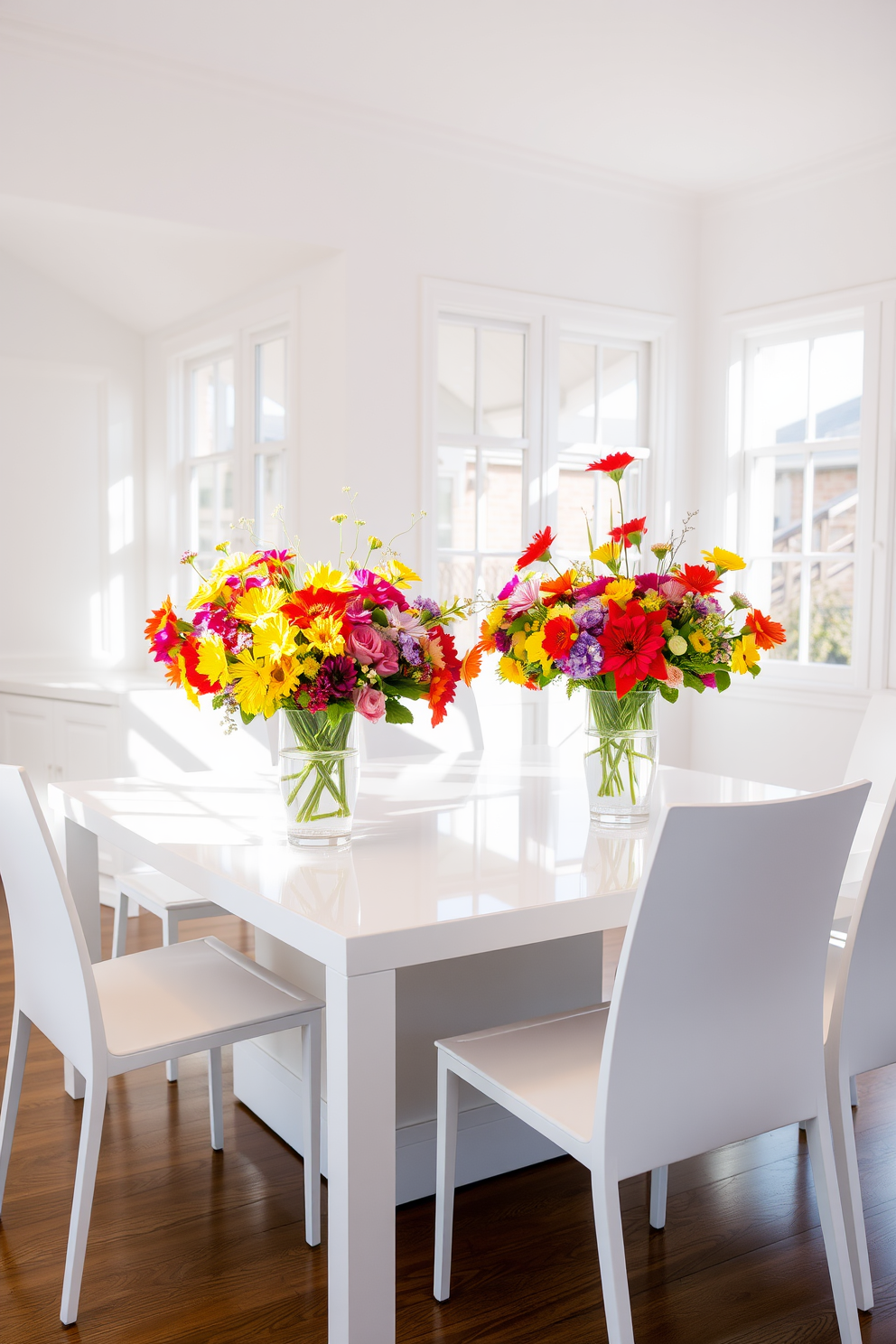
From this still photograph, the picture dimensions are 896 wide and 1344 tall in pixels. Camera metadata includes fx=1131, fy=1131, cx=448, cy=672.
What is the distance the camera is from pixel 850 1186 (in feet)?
5.81

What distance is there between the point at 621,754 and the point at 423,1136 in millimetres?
826

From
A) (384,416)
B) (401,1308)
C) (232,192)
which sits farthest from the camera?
(384,416)

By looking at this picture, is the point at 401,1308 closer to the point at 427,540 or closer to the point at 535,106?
the point at 427,540

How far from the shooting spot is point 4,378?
485cm

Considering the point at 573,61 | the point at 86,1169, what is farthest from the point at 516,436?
the point at 86,1169

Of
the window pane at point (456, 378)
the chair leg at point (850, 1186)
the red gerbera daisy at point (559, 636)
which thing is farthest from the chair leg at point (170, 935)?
the window pane at point (456, 378)

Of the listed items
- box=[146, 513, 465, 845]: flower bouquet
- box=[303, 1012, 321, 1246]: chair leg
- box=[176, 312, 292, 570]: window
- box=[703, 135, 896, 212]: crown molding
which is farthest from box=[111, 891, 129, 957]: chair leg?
box=[703, 135, 896, 212]: crown molding

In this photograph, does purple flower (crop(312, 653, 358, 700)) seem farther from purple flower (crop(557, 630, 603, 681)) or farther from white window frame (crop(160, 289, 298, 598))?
white window frame (crop(160, 289, 298, 598))

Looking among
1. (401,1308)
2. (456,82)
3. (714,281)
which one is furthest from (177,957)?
(714,281)

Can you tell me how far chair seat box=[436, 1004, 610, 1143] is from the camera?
1.58 m

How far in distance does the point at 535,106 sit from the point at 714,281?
4.39 ft

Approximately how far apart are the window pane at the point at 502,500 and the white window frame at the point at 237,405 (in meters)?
0.80

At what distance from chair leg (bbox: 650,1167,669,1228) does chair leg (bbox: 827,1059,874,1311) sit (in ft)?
1.12

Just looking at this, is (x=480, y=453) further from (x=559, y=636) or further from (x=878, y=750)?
(x=559, y=636)
